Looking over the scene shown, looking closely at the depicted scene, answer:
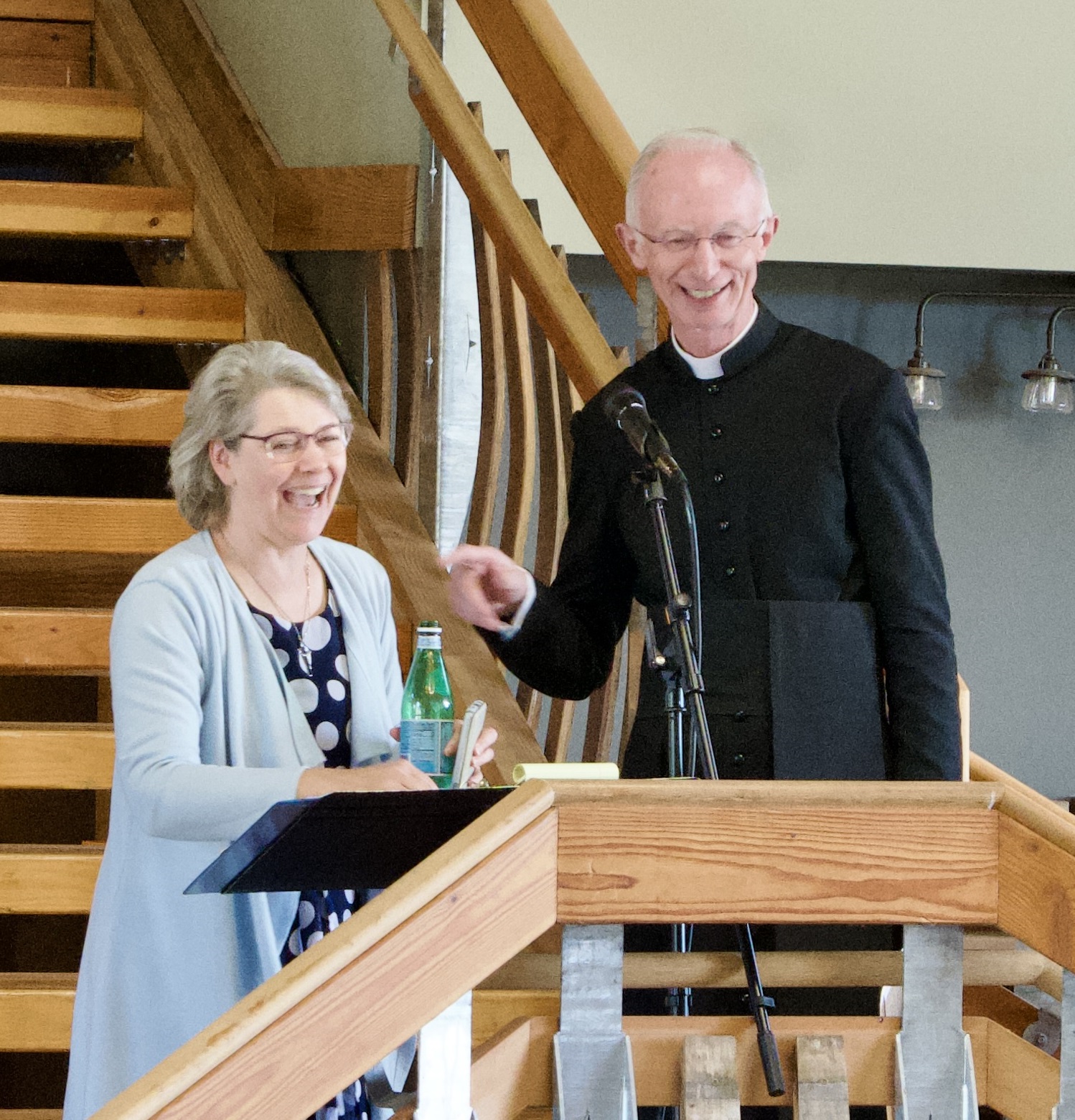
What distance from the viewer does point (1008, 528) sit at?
6.03 metres

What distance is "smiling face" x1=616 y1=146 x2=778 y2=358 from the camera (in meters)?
1.83

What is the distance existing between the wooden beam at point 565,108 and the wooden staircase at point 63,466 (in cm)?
92

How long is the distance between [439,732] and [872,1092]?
Answer: 3.06 feet

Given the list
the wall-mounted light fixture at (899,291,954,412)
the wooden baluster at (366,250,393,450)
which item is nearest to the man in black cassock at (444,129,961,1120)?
the wooden baluster at (366,250,393,450)

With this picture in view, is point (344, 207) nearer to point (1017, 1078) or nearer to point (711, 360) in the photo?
point (711, 360)

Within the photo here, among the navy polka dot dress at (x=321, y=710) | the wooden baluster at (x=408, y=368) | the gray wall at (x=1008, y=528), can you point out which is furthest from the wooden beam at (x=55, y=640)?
the gray wall at (x=1008, y=528)

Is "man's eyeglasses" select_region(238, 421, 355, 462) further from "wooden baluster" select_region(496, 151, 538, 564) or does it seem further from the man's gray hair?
"wooden baluster" select_region(496, 151, 538, 564)

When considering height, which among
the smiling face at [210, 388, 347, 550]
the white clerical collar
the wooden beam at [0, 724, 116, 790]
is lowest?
the wooden beam at [0, 724, 116, 790]

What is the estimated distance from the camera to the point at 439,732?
78.1 inches

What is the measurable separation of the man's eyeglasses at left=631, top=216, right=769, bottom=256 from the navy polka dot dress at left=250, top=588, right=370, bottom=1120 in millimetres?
679

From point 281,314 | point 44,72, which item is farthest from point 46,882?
point 44,72

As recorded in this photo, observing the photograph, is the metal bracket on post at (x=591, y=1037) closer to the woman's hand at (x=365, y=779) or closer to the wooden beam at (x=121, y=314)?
the woman's hand at (x=365, y=779)

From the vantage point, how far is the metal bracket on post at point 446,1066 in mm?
1038

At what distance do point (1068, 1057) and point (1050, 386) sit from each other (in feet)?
16.1
